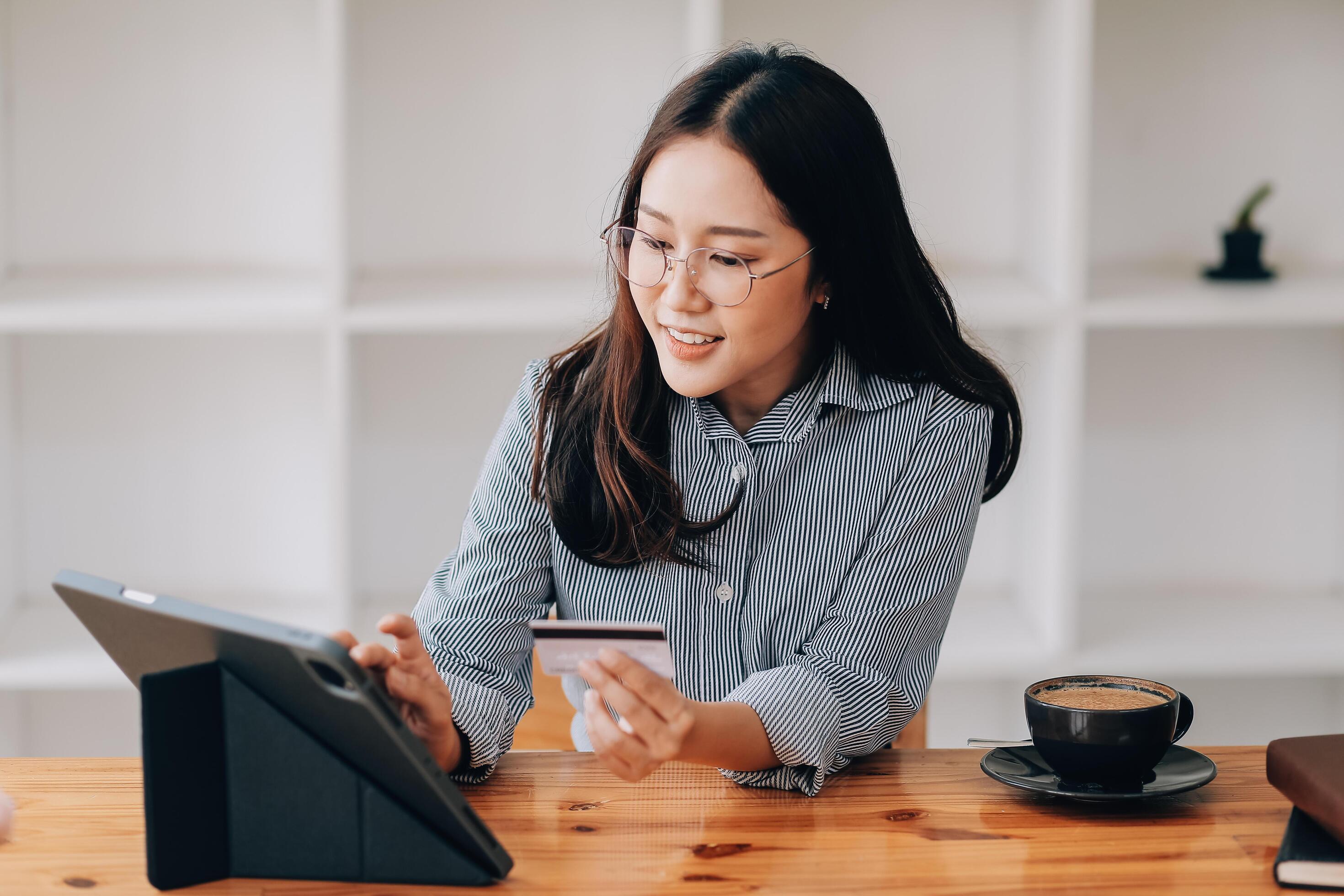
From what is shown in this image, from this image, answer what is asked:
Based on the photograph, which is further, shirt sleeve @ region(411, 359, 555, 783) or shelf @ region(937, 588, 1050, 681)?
shelf @ region(937, 588, 1050, 681)

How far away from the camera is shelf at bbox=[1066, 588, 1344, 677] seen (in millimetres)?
2365

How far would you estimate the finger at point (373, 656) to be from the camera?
111cm

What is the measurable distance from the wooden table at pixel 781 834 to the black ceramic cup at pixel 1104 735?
0.03 m

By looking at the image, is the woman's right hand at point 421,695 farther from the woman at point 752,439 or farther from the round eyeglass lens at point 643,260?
the round eyeglass lens at point 643,260

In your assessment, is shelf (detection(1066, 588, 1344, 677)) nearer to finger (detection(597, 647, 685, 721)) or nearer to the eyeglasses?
the eyeglasses

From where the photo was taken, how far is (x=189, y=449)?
259cm

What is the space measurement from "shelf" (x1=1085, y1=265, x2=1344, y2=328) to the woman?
2.53 ft

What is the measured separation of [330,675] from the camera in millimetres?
913

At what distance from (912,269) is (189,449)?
1615mm

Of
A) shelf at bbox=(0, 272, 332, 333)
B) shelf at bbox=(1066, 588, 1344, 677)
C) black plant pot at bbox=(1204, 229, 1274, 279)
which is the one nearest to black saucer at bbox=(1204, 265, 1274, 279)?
black plant pot at bbox=(1204, 229, 1274, 279)

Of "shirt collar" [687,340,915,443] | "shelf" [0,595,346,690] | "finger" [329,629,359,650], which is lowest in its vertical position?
"shelf" [0,595,346,690]

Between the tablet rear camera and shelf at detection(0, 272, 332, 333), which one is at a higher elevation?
shelf at detection(0, 272, 332, 333)

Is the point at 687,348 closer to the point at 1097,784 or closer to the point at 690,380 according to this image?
the point at 690,380

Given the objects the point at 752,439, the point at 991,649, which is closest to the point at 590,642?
the point at 752,439
